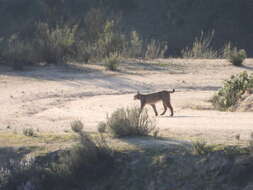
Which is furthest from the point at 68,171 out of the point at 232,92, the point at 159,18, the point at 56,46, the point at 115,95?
the point at 159,18

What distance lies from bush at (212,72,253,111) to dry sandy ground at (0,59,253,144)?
367mm

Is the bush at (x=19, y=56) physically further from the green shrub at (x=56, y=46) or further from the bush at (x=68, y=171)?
the bush at (x=68, y=171)

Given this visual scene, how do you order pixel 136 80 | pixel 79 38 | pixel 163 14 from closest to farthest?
pixel 136 80, pixel 79 38, pixel 163 14

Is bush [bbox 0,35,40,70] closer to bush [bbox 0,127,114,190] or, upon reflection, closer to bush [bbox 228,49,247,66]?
bush [bbox 228,49,247,66]

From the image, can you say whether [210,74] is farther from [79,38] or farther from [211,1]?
[211,1]

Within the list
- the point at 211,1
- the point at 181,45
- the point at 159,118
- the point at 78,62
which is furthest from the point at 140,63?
the point at 211,1

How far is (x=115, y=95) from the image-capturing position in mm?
21141

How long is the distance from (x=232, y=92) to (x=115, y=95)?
4072 mm

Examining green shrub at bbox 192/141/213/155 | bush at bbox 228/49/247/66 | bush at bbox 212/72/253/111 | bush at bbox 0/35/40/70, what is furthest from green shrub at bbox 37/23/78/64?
green shrub at bbox 192/141/213/155

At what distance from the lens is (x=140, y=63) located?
92.4 feet

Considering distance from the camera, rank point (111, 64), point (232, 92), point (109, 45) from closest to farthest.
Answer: point (232, 92) → point (111, 64) → point (109, 45)

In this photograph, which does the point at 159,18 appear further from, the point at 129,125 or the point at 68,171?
the point at 68,171

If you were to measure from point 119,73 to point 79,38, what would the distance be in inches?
368

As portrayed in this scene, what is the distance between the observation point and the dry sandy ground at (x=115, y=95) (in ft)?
47.7
